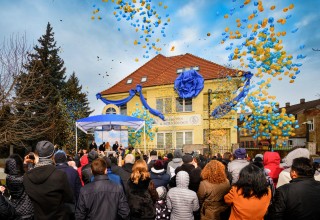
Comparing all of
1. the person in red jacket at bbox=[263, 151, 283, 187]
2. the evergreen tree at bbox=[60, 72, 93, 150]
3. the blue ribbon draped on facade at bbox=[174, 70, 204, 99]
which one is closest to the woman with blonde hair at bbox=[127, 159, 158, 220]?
the person in red jacket at bbox=[263, 151, 283, 187]

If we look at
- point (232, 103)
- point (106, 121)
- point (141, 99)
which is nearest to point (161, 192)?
point (106, 121)

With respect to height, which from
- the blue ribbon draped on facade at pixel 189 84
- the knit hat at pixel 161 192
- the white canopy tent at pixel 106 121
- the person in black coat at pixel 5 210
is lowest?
the knit hat at pixel 161 192

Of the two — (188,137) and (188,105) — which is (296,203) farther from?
(188,105)

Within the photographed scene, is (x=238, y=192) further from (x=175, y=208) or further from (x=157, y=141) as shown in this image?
(x=157, y=141)

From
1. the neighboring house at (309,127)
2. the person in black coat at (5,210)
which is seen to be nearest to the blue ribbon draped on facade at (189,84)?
the person in black coat at (5,210)

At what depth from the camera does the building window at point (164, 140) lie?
28266 millimetres

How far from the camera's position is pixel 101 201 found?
14.0ft

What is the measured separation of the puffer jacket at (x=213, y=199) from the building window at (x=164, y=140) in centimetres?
2288

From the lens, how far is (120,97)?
3203 cm

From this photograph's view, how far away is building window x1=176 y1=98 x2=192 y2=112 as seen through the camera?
2811cm

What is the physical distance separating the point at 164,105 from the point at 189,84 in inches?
129

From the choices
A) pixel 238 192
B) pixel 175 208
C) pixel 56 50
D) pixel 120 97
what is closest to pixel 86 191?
pixel 175 208

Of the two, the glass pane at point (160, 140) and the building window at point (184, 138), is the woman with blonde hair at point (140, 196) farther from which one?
the glass pane at point (160, 140)

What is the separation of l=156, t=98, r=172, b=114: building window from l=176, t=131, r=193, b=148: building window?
2.27 m
